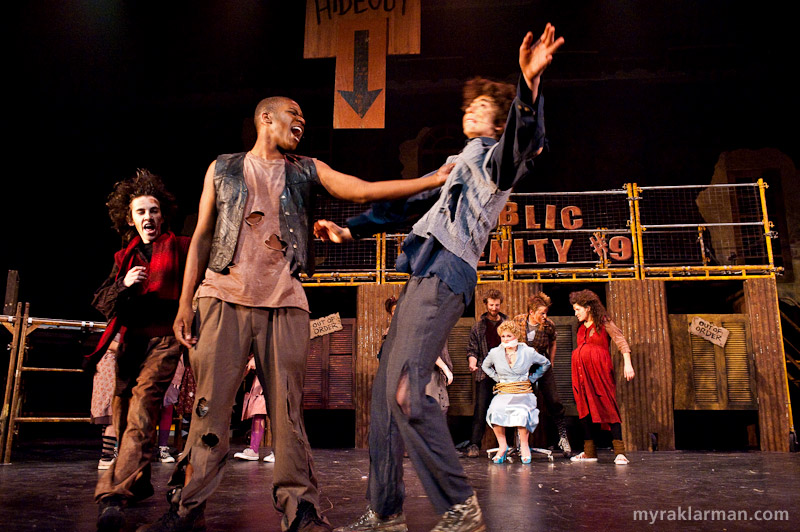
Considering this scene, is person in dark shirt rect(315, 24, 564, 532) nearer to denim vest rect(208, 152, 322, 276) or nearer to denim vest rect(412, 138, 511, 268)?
denim vest rect(412, 138, 511, 268)

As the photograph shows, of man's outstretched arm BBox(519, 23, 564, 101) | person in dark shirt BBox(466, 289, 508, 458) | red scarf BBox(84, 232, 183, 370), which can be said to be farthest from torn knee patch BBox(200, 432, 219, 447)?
person in dark shirt BBox(466, 289, 508, 458)

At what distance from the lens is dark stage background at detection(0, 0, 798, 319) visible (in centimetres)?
1158

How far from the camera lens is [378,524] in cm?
249

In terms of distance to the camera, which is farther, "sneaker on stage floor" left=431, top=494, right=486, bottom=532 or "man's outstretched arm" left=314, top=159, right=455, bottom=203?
"man's outstretched arm" left=314, top=159, right=455, bottom=203

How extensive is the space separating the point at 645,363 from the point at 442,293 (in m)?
6.83

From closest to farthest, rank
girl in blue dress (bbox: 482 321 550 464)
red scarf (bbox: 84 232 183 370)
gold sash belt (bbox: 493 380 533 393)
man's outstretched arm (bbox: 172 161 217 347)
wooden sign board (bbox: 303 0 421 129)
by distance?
man's outstretched arm (bbox: 172 161 217 347) → red scarf (bbox: 84 232 183 370) → girl in blue dress (bbox: 482 321 550 464) → gold sash belt (bbox: 493 380 533 393) → wooden sign board (bbox: 303 0 421 129)

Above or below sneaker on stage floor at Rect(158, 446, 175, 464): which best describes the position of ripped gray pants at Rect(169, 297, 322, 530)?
above

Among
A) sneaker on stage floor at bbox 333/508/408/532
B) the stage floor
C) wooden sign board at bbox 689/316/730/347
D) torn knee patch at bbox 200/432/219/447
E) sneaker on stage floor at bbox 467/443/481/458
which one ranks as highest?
wooden sign board at bbox 689/316/730/347

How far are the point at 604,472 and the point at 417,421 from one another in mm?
3489

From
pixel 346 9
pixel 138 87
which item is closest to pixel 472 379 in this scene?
pixel 346 9

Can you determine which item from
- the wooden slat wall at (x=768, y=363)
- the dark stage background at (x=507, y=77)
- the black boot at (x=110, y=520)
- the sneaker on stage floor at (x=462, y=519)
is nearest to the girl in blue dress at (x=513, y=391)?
the wooden slat wall at (x=768, y=363)

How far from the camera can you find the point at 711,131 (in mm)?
11703

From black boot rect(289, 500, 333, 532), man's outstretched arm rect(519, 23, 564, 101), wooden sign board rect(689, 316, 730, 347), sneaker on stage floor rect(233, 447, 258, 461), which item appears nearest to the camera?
man's outstretched arm rect(519, 23, 564, 101)

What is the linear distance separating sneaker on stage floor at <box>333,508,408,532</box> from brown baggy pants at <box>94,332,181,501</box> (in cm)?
112
